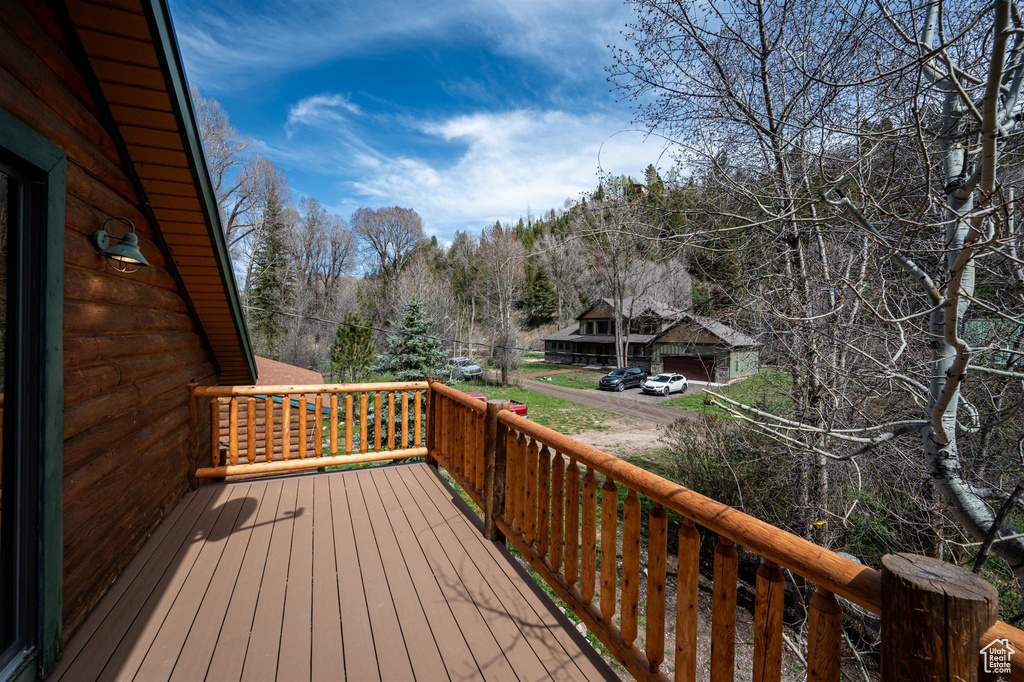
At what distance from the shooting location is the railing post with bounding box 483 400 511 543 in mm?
2895

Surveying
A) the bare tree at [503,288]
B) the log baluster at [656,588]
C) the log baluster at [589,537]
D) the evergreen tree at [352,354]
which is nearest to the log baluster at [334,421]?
the log baluster at [589,537]

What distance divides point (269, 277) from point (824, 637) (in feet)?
85.0

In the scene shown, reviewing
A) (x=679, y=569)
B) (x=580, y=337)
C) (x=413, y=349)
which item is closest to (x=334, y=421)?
(x=679, y=569)

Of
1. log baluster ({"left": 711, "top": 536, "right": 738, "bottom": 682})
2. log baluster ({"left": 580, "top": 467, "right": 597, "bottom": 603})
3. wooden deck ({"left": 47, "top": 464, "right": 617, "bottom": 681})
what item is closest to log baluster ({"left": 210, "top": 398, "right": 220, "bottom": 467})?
wooden deck ({"left": 47, "top": 464, "right": 617, "bottom": 681})

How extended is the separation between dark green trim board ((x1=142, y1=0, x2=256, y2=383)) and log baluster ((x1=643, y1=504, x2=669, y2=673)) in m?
2.88

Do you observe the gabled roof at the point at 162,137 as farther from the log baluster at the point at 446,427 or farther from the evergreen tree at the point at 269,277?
the evergreen tree at the point at 269,277

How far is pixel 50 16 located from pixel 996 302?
20.5 ft

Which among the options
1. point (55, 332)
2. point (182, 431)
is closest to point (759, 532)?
point (55, 332)

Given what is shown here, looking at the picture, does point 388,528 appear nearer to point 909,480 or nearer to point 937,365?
point 937,365

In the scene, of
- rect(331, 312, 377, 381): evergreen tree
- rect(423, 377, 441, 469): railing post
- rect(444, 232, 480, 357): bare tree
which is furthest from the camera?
rect(444, 232, 480, 357): bare tree

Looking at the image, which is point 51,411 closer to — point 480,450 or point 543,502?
point 543,502

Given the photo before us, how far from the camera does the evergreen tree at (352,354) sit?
43.8 feet

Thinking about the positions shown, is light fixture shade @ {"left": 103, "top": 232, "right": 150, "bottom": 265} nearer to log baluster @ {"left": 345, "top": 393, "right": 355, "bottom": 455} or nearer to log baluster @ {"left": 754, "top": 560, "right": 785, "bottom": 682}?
log baluster @ {"left": 345, "top": 393, "right": 355, "bottom": 455}

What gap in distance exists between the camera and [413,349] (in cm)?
1316
